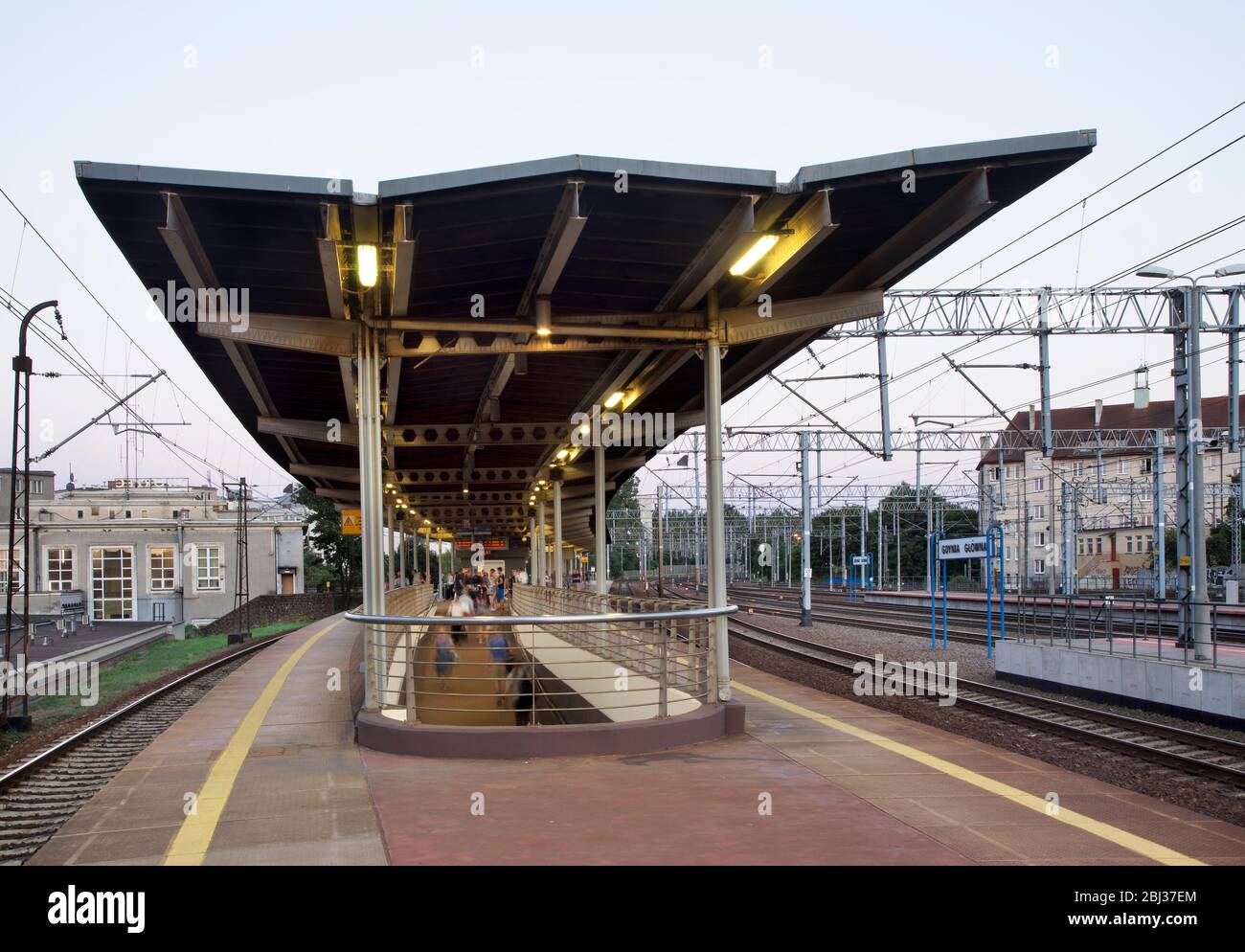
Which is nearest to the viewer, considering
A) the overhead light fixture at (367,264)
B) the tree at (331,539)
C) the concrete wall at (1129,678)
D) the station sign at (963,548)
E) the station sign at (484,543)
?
the overhead light fixture at (367,264)

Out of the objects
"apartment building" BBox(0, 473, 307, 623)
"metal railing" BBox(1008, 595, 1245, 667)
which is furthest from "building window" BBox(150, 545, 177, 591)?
"metal railing" BBox(1008, 595, 1245, 667)

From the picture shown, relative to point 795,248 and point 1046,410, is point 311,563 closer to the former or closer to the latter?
point 1046,410

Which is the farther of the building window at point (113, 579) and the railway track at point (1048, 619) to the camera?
the building window at point (113, 579)

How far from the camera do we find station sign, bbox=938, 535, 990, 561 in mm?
23269

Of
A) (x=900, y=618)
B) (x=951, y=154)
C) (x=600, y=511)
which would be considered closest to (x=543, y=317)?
(x=951, y=154)

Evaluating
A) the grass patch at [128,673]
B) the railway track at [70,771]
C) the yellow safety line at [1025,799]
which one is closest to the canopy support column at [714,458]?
the yellow safety line at [1025,799]

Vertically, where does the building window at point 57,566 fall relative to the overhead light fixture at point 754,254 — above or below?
below

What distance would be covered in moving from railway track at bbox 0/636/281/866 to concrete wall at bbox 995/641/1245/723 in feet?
43.1

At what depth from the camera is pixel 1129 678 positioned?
15992 mm

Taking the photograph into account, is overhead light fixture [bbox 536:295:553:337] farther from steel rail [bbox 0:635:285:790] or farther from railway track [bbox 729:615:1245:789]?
railway track [bbox 729:615:1245:789]

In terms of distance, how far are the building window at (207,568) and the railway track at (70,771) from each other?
153 ft

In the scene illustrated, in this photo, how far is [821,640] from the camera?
29828 millimetres

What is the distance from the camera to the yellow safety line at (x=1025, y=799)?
669 centimetres

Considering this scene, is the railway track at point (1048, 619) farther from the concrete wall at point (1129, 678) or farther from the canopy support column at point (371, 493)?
the canopy support column at point (371, 493)
